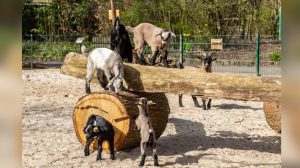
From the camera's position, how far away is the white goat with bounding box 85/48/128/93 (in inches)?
238

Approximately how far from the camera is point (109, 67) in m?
6.25

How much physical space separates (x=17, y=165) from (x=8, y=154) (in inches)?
0.8

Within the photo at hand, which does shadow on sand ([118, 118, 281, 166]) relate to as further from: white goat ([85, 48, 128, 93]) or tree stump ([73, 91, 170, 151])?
white goat ([85, 48, 128, 93])

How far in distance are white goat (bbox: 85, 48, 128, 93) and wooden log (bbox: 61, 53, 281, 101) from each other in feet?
0.77

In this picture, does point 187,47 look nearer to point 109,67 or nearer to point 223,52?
point 223,52

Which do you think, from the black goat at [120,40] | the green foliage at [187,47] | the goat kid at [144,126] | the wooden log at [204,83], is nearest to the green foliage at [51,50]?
A: the green foliage at [187,47]

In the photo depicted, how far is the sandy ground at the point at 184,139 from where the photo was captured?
5863 millimetres

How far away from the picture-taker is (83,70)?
22.0 feet

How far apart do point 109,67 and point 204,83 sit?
1.27 meters

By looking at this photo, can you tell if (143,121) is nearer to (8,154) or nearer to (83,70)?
(83,70)

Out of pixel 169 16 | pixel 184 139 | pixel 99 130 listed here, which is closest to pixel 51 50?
pixel 169 16

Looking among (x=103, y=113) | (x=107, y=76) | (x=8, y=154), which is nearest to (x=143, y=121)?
(x=103, y=113)

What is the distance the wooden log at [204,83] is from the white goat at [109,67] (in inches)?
9.3

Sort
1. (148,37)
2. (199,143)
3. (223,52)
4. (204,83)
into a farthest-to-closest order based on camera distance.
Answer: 1. (223,52)
2. (148,37)
3. (199,143)
4. (204,83)
